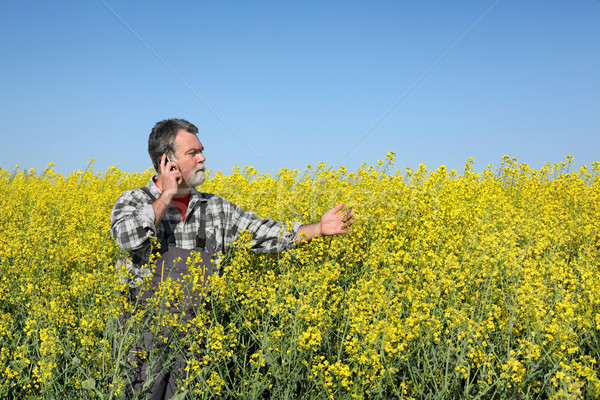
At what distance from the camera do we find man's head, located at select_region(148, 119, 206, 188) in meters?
2.99

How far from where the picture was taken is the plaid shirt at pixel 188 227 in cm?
252

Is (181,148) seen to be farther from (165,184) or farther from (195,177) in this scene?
(165,184)

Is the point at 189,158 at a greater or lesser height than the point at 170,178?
greater

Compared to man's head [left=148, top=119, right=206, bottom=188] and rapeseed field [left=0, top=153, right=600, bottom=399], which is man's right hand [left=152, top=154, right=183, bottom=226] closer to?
man's head [left=148, top=119, right=206, bottom=188]

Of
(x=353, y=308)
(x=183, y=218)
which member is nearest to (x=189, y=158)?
(x=183, y=218)

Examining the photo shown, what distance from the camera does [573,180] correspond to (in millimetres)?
5898

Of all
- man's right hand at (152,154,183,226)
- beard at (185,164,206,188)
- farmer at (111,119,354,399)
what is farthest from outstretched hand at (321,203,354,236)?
man's right hand at (152,154,183,226)

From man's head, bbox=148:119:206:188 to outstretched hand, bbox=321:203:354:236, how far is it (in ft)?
3.21

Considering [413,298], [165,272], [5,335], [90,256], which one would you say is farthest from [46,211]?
[413,298]

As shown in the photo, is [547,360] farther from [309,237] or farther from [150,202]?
[150,202]

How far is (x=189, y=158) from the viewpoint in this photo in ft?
9.84

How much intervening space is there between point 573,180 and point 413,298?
4.94m

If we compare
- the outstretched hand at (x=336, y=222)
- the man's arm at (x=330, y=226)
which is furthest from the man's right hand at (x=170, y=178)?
the outstretched hand at (x=336, y=222)

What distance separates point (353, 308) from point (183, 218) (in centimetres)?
149
